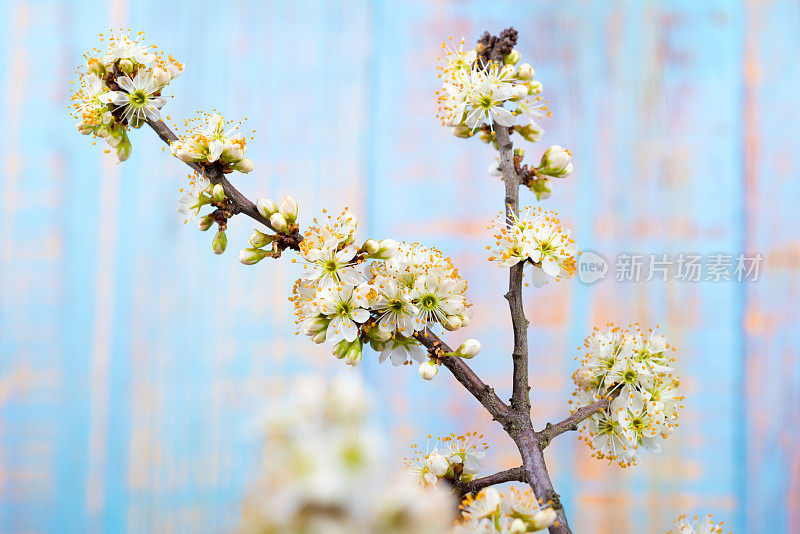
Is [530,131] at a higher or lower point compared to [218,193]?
higher

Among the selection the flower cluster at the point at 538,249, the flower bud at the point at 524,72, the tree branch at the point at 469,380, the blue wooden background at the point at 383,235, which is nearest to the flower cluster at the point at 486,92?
the flower bud at the point at 524,72

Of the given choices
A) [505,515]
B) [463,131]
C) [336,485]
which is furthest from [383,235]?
[336,485]

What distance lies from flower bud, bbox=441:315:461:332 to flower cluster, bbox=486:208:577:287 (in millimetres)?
60

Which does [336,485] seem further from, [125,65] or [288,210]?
[125,65]

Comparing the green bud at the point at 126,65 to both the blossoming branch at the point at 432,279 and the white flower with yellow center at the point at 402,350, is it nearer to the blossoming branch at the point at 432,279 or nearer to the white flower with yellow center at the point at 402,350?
the blossoming branch at the point at 432,279

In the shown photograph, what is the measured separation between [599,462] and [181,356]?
0.82 metres

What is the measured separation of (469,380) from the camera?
57 centimetres

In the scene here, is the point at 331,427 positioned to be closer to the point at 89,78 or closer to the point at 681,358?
the point at 89,78

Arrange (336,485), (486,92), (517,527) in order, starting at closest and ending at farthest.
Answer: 1. (336,485)
2. (517,527)
3. (486,92)

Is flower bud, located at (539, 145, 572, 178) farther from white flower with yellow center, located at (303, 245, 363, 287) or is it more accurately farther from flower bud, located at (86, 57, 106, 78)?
flower bud, located at (86, 57, 106, 78)

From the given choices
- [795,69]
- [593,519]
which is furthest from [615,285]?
[795,69]

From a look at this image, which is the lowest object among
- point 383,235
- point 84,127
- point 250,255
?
point 250,255

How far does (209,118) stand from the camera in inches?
24.2

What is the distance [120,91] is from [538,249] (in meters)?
0.36
